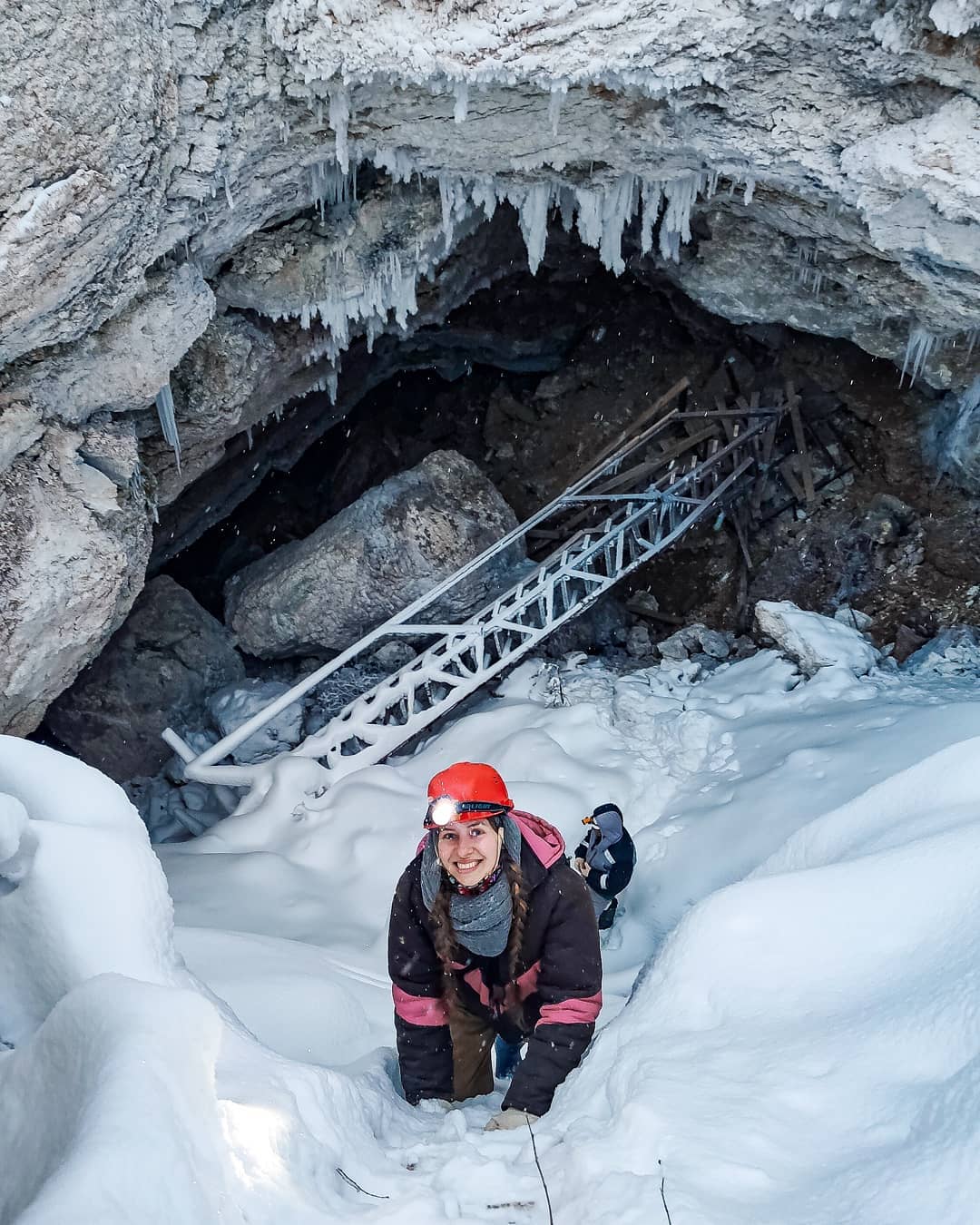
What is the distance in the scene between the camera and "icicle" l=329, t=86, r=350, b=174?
478 cm

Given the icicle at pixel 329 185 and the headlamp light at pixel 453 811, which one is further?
the icicle at pixel 329 185

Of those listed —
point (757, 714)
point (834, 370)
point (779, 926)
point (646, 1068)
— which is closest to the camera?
point (646, 1068)

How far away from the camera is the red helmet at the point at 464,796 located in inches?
98.7

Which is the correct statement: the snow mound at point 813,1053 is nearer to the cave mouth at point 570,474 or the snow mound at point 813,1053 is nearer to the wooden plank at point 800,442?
the cave mouth at point 570,474

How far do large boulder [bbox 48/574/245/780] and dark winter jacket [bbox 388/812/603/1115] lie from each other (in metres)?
6.09

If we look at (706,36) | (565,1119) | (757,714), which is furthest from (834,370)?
(565,1119)

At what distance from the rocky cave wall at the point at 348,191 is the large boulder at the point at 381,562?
134cm

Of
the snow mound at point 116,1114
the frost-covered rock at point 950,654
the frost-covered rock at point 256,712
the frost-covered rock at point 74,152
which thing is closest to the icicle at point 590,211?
the frost-covered rock at point 74,152

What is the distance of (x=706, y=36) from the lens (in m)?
4.11

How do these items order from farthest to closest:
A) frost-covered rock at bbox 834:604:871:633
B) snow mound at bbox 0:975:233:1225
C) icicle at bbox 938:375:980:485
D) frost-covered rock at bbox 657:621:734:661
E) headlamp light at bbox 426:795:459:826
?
frost-covered rock at bbox 657:621:734:661, frost-covered rock at bbox 834:604:871:633, icicle at bbox 938:375:980:485, headlamp light at bbox 426:795:459:826, snow mound at bbox 0:975:233:1225

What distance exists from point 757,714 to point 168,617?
18.8 feet

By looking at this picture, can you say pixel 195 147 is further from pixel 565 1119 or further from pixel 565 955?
pixel 565 1119

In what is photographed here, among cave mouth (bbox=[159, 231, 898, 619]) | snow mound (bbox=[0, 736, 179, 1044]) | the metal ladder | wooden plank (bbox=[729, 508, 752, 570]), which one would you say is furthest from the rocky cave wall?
snow mound (bbox=[0, 736, 179, 1044])

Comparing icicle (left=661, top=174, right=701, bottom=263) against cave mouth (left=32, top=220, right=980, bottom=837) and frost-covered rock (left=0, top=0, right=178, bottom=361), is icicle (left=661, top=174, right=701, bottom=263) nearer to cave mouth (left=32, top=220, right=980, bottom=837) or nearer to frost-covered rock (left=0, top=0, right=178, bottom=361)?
cave mouth (left=32, top=220, right=980, bottom=837)
